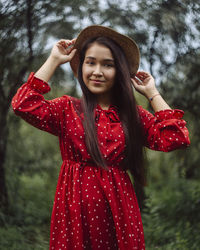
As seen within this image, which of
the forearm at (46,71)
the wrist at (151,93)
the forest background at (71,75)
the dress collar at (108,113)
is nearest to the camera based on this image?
the forearm at (46,71)

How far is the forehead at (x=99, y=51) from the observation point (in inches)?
70.6

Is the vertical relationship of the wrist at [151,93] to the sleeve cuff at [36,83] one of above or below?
below

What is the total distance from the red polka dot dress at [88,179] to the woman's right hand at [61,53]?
0.69 ft

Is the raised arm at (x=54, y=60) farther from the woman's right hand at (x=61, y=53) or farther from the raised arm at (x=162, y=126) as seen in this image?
the raised arm at (x=162, y=126)

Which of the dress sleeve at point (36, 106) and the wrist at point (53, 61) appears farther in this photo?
the wrist at point (53, 61)

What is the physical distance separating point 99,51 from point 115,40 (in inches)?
6.7

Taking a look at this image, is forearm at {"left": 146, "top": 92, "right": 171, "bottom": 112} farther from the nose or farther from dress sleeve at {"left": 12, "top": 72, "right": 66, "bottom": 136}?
dress sleeve at {"left": 12, "top": 72, "right": 66, "bottom": 136}

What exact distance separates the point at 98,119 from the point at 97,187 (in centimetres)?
41

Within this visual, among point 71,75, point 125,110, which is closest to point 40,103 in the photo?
point 125,110

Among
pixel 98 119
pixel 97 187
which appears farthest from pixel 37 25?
pixel 97 187

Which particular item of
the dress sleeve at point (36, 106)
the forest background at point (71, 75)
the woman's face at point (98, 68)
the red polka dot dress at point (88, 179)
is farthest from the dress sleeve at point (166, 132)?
the forest background at point (71, 75)

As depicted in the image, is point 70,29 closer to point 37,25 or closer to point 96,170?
point 37,25

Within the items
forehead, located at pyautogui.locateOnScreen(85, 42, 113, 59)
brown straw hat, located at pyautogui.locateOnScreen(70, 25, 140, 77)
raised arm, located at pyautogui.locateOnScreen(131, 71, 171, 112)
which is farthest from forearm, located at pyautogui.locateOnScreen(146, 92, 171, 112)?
forehead, located at pyautogui.locateOnScreen(85, 42, 113, 59)

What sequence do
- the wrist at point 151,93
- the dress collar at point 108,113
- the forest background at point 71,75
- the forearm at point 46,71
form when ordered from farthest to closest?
the forest background at point 71,75
the wrist at point 151,93
the dress collar at point 108,113
the forearm at point 46,71
